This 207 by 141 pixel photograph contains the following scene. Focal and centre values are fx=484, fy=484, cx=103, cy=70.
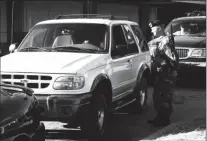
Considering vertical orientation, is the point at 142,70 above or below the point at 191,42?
below

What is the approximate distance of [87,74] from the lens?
7.07 m

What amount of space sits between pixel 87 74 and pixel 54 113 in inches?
30.9

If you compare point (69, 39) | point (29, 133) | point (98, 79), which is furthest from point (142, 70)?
point (29, 133)

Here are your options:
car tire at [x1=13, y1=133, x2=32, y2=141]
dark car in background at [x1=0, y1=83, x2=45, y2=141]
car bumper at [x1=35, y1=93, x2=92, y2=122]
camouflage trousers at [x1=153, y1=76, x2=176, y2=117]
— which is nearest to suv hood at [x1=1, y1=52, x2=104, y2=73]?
car bumper at [x1=35, y1=93, x2=92, y2=122]

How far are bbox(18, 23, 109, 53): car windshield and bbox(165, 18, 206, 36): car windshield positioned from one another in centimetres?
628

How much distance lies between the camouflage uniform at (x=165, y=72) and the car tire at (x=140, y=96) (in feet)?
3.15

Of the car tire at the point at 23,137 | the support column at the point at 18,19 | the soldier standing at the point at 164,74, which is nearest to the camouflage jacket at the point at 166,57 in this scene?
the soldier standing at the point at 164,74

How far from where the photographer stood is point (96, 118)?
23.4 ft

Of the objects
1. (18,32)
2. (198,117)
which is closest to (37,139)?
(198,117)

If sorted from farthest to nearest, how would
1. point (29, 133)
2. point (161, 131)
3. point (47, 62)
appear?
point (161, 131) → point (47, 62) → point (29, 133)

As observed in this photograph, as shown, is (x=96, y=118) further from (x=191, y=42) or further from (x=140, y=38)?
(x=191, y=42)

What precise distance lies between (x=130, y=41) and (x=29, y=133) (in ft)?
14.8

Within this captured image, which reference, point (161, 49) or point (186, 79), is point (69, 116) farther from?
point (186, 79)

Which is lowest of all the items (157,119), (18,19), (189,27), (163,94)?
(157,119)
